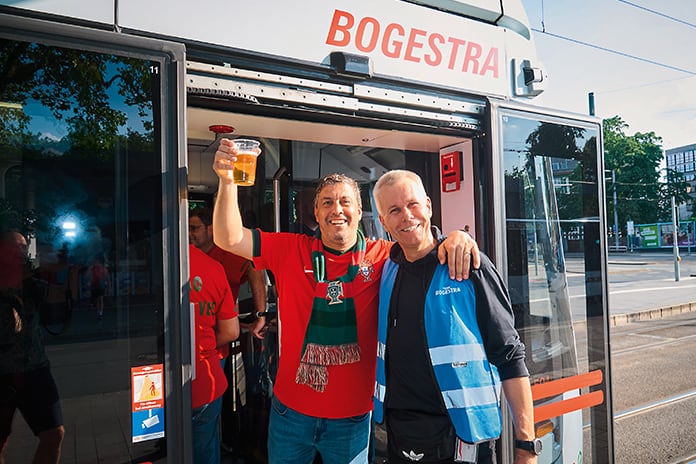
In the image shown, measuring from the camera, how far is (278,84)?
2.00 metres

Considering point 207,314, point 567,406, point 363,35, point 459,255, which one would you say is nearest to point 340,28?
point 363,35

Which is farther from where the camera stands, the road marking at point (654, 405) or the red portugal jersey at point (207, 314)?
the road marking at point (654, 405)

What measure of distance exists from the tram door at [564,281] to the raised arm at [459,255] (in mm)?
927

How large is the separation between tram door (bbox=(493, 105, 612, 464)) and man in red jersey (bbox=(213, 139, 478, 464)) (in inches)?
38.3

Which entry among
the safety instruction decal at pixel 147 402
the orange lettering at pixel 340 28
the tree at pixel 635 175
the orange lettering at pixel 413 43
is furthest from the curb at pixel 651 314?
the tree at pixel 635 175

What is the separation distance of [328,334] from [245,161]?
78 centimetres

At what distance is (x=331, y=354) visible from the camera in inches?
79.6

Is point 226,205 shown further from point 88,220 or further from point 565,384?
point 565,384

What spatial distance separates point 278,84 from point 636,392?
18.3 feet

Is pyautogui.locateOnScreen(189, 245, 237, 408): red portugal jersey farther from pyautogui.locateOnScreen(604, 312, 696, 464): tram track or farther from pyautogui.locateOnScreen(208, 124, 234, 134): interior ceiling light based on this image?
pyautogui.locateOnScreen(604, 312, 696, 464): tram track

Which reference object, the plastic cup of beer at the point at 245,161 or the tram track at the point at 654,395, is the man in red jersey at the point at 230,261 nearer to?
the plastic cup of beer at the point at 245,161

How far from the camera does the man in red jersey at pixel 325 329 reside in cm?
203

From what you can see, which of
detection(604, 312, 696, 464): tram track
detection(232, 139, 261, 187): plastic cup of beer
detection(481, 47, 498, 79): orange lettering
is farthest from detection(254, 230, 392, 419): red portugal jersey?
detection(604, 312, 696, 464): tram track

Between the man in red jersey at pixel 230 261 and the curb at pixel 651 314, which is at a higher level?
the man in red jersey at pixel 230 261
